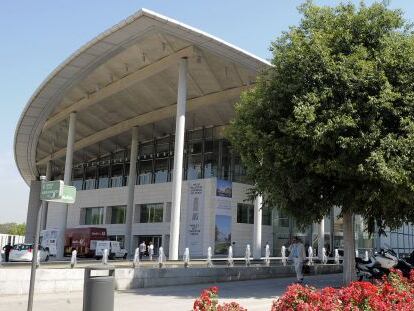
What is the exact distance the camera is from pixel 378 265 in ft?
52.0

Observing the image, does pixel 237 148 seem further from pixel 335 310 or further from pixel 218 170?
pixel 218 170

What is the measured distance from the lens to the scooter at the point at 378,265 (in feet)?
51.1

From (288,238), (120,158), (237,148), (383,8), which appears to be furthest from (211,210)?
(383,8)

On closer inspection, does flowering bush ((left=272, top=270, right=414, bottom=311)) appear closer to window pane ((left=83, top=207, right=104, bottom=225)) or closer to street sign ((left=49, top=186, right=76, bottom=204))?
street sign ((left=49, top=186, right=76, bottom=204))

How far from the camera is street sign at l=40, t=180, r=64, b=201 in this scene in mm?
7852

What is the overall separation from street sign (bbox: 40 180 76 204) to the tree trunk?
34.0ft

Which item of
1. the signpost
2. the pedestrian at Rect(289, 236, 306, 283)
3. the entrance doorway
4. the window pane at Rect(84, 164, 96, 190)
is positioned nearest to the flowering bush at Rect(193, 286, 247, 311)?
the signpost

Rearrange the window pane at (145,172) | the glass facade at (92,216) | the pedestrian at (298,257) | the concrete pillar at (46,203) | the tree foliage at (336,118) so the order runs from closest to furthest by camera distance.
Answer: the tree foliage at (336,118) → the pedestrian at (298,257) → the window pane at (145,172) → the glass facade at (92,216) → the concrete pillar at (46,203)

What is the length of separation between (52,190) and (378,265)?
11591 mm

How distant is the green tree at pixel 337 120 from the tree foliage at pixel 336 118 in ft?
0.10

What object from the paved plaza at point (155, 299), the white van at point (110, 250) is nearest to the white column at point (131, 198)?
the white van at point (110, 250)

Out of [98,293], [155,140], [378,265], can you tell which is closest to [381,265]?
[378,265]

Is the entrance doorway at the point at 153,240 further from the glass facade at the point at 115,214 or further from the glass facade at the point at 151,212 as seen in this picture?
the glass facade at the point at 115,214

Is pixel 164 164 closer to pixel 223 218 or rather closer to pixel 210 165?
pixel 210 165
